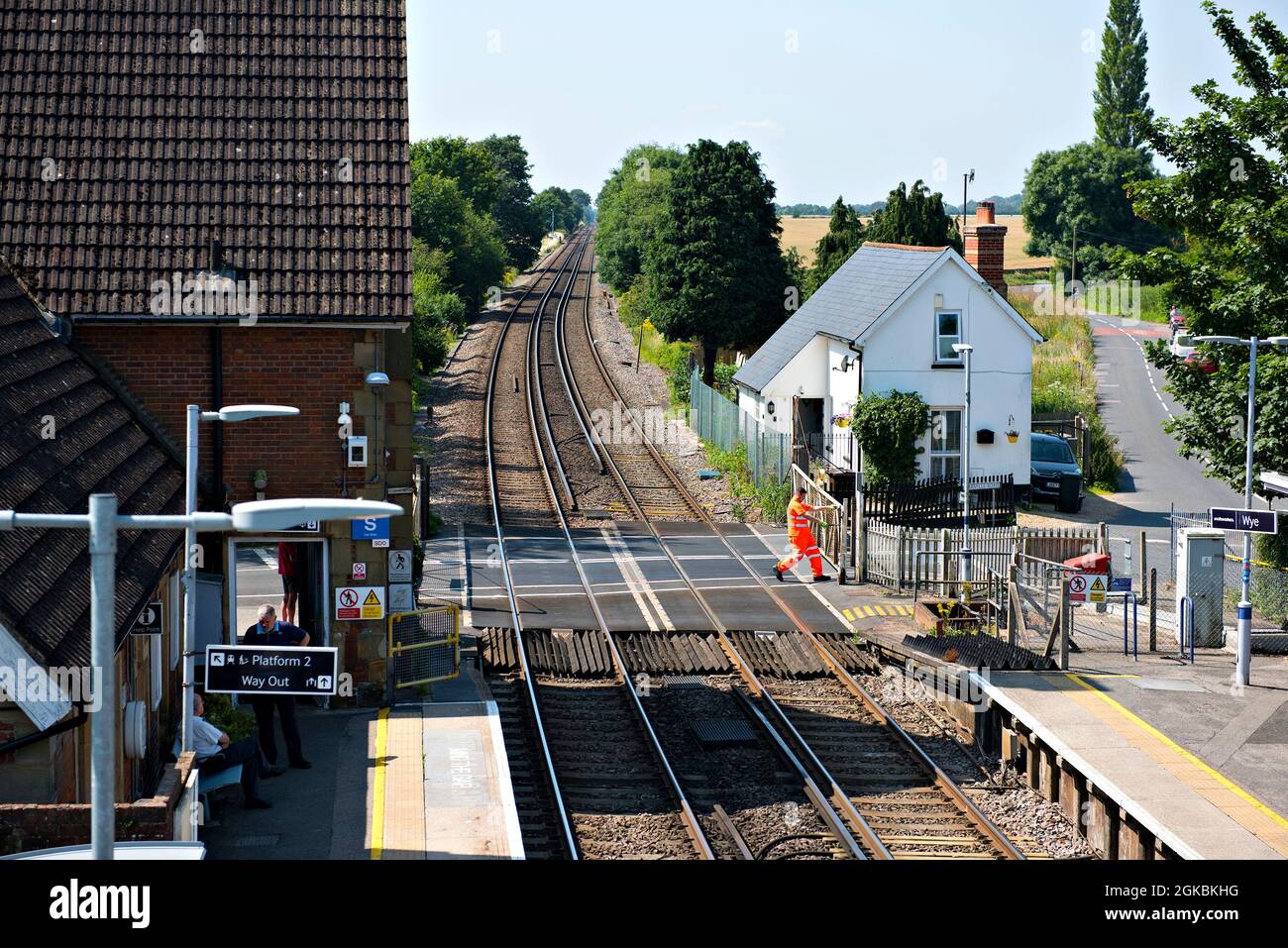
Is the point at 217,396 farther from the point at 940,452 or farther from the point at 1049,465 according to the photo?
the point at 1049,465

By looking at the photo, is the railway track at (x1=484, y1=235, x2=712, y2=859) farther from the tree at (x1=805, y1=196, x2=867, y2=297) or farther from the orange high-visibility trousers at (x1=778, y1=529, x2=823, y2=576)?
the tree at (x1=805, y1=196, x2=867, y2=297)

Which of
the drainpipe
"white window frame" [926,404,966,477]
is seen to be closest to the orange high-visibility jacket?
"white window frame" [926,404,966,477]

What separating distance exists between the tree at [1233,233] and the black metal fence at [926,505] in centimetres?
571

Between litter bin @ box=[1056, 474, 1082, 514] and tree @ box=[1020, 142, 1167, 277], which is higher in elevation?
tree @ box=[1020, 142, 1167, 277]

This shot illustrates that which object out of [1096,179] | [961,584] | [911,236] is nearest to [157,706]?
[961,584]

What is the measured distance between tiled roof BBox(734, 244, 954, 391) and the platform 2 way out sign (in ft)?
82.2

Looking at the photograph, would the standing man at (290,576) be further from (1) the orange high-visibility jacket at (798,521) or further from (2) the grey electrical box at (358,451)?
(1) the orange high-visibility jacket at (798,521)

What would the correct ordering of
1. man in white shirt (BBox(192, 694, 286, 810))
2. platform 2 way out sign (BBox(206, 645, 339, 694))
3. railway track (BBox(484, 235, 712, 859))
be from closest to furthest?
platform 2 way out sign (BBox(206, 645, 339, 694)) < man in white shirt (BBox(192, 694, 286, 810)) < railway track (BBox(484, 235, 712, 859))

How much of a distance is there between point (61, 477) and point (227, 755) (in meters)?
3.06

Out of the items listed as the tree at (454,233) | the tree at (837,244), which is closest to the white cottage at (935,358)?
the tree at (837,244)

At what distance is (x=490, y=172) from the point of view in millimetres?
113688

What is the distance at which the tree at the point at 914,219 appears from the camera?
171 feet

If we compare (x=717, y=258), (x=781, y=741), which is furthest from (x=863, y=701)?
(x=717, y=258)

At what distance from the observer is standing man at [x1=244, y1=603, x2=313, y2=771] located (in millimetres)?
14711
